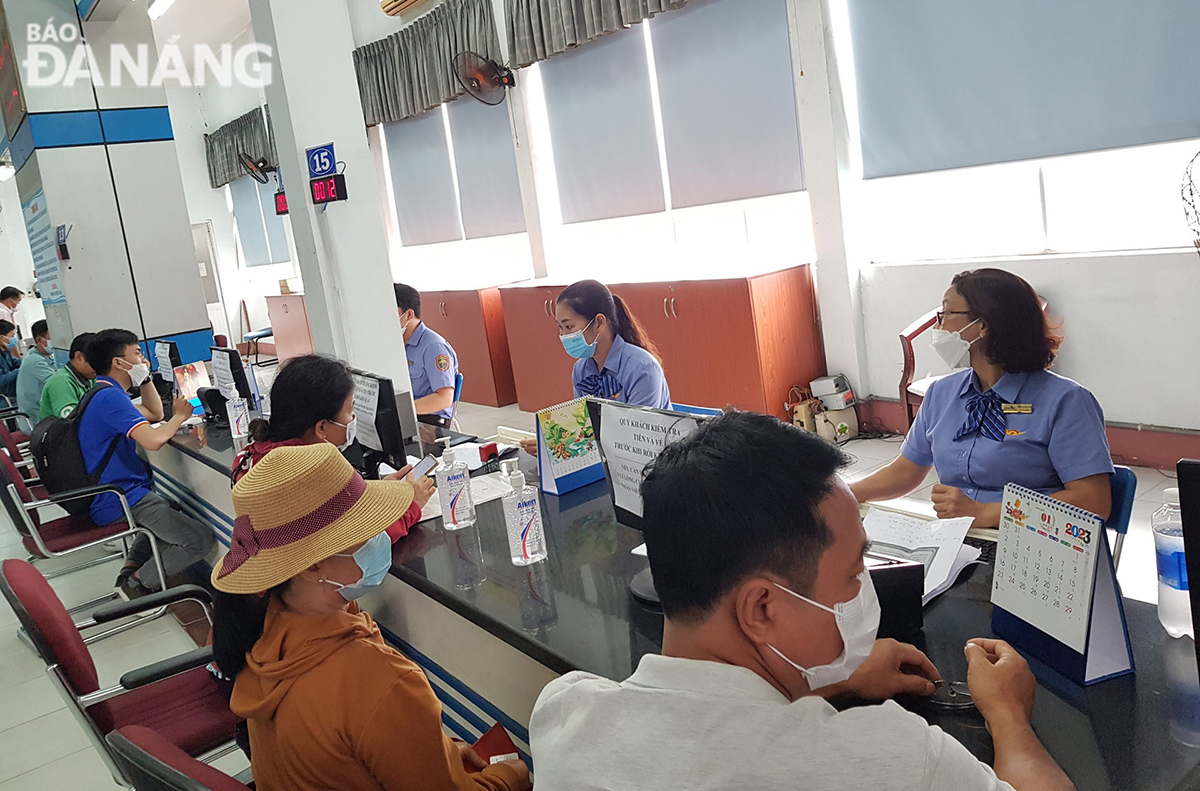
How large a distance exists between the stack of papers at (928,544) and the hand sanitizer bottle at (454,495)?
101 cm

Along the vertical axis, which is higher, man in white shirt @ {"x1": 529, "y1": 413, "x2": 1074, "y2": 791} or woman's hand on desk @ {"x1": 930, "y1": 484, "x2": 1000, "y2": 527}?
man in white shirt @ {"x1": 529, "y1": 413, "x2": 1074, "y2": 791}

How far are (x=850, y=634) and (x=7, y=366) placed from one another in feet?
28.5

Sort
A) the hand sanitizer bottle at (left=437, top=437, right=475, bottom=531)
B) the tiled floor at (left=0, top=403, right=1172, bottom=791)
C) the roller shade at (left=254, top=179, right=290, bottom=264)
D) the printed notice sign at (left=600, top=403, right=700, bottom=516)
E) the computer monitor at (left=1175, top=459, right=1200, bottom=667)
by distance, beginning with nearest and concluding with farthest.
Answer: the computer monitor at (left=1175, top=459, right=1200, bottom=667), the printed notice sign at (left=600, top=403, right=700, bottom=516), the hand sanitizer bottle at (left=437, top=437, right=475, bottom=531), the tiled floor at (left=0, top=403, right=1172, bottom=791), the roller shade at (left=254, top=179, right=290, bottom=264)

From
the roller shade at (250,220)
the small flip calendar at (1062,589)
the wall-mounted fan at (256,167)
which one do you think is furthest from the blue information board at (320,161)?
the roller shade at (250,220)

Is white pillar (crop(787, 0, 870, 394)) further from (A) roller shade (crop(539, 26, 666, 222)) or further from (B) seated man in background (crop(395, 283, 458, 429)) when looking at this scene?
(B) seated man in background (crop(395, 283, 458, 429))

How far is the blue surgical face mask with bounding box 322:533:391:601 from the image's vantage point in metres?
1.51

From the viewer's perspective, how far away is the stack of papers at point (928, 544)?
1.52m

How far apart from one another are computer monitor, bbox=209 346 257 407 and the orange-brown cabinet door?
2555 millimetres

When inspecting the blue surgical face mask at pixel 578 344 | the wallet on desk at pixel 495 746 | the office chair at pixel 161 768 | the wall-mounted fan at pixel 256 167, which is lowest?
the wallet on desk at pixel 495 746

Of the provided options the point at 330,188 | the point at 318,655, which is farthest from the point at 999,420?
the point at 330,188

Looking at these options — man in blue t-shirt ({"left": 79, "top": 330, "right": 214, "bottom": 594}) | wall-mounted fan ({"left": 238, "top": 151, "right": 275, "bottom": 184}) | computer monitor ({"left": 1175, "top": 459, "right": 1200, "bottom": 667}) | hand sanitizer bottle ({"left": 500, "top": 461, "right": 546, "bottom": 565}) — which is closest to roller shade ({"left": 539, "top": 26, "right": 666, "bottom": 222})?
man in blue t-shirt ({"left": 79, "top": 330, "right": 214, "bottom": 594})

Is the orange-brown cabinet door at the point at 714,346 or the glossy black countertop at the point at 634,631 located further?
the orange-brown cabinet door at the point at 714,346

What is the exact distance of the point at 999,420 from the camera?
7.00 feet

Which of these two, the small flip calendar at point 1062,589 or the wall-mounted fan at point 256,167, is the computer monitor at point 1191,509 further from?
the wall-mounted fan at point 256,167
